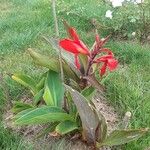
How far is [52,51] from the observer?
439 centimetres

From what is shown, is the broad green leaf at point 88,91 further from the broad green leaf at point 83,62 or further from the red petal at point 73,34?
the red petal at point 73,34

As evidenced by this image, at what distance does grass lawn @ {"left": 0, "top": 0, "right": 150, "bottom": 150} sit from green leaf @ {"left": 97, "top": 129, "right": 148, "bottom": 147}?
25 centimetres

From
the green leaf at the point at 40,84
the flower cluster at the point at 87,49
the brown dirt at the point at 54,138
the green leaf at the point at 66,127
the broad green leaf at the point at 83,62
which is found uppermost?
the flower cluster at the point at 87,49

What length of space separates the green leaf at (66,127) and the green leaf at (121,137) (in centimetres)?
21

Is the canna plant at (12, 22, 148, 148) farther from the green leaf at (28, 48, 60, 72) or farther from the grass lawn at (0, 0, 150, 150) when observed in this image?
the grass lawn at (0, 0, 150, 150)

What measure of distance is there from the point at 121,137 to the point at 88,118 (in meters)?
0.24

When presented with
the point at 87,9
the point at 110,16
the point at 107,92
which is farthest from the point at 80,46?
the point at 87,9

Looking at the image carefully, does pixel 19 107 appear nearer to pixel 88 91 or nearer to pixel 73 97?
pixel 88 91

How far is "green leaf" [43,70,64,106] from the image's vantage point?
3.03 meters

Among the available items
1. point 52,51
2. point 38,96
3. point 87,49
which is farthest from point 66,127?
point 52,51

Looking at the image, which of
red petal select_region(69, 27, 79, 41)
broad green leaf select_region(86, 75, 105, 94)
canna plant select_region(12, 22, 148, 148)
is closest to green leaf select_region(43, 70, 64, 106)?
canna plant select_region(12, 22, 148, 148)

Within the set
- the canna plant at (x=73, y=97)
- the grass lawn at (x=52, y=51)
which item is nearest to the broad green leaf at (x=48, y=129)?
the canna plant at (x=73, y=97)

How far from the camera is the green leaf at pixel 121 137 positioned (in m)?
2.73

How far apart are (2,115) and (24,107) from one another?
0.30m
